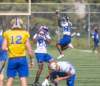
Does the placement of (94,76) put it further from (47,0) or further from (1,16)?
(47,0)

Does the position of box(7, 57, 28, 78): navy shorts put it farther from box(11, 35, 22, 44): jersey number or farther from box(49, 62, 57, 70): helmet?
box(49, 62, 57, 70): helmet

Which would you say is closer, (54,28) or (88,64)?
(88,64)

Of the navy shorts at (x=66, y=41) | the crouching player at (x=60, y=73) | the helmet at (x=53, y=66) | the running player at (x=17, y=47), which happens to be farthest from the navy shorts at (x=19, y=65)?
the navy shorts at (x=66, y=41)

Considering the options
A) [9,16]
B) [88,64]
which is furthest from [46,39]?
[9,16]

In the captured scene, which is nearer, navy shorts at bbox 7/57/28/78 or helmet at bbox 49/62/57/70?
helmet at bbox 49/62/57/70

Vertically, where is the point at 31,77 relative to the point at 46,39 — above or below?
below

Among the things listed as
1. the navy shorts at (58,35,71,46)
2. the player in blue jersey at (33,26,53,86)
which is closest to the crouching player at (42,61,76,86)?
the player in blue jersey at (33,26,53,86)

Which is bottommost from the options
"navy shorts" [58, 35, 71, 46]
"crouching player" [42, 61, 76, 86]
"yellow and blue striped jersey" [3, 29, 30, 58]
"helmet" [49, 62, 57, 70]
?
"navy shorts" [58, 35, 71, 46]

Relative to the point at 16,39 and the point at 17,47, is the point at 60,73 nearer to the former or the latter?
the point at 17,47

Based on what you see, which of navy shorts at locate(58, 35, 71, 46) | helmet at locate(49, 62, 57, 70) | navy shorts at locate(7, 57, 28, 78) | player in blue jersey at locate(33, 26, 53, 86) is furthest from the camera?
navy shorts at locate(58, 35, 71, 46)

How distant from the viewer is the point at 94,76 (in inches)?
778

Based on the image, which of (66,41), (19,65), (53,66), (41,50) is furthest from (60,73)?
(66,41)

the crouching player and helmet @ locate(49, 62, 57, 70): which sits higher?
helmet @ locate(49, 62, 57, 70)

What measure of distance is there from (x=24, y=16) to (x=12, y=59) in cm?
2639
